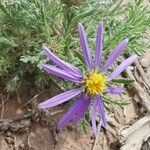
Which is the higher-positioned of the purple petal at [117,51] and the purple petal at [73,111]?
the purple petal at [117,51]

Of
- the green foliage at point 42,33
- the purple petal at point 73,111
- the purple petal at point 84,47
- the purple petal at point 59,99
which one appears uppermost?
the green foliage at point 42,33

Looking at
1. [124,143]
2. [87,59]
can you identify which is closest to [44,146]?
[124,143]

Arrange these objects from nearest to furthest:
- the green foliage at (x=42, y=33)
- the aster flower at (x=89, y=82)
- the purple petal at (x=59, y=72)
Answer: the purple petal at (x=59, y=72) → the aster flower at (x=89, y=82) → the green foliage at (x=42, y=33)

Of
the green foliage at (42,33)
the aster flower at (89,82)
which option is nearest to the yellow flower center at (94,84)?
the aster flower at (89,82)

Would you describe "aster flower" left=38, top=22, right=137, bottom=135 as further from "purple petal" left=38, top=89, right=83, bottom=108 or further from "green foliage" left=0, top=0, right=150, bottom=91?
"green foliage" left=0, top=0, right=150, bottom=91

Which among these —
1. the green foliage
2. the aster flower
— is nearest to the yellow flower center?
the aster flower

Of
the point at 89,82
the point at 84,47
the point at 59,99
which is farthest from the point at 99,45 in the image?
the point at 59,99

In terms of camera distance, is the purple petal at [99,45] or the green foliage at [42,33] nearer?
the purple petal at [99,45]

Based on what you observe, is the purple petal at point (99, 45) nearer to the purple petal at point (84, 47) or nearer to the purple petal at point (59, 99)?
the purple petal at point (84, 47)
